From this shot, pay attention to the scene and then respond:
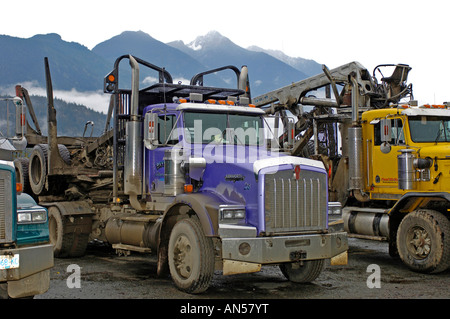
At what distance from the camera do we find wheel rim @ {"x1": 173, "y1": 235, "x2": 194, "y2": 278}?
7414 mm

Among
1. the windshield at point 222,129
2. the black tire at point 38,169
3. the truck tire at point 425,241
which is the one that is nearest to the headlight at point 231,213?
the windshield at point 222,129

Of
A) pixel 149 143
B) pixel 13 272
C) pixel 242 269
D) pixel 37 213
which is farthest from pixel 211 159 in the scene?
pixel 13 272

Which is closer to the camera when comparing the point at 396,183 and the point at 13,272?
the point at 13,272

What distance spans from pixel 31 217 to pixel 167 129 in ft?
10.9

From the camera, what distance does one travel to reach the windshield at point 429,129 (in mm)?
10352

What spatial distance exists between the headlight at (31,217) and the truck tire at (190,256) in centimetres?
205

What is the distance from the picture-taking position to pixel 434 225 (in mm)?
→ 9391

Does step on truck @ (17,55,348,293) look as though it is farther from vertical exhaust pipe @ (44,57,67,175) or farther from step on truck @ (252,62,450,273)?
step on truck @ (252,62,450,273)

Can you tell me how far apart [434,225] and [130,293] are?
541 centimetres

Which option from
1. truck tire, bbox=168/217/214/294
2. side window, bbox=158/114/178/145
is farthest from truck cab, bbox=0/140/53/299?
side window, bbox=158/114/178/145

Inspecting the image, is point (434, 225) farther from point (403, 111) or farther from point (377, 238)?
point (403, 111)

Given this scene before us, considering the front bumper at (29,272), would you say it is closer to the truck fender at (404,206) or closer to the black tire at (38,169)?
the black tire at (38,169)

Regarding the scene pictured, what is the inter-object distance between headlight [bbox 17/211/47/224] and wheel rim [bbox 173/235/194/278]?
208 centimetres

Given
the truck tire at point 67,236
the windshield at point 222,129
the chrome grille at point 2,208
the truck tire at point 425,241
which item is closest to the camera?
the chrome grille at point 2,208
